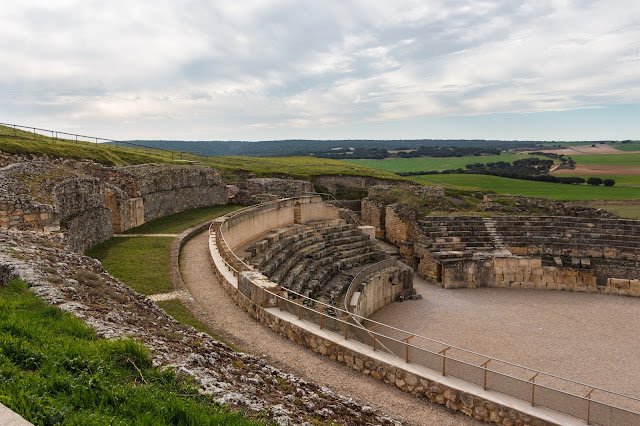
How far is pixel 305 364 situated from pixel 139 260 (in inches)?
404

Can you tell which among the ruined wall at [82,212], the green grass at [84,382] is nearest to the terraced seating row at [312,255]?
the ruined wall at [82,212]

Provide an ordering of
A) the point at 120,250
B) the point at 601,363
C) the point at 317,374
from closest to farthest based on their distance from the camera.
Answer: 1. the point at 317,374
2. the point at 601,363
3. the point at 120,250

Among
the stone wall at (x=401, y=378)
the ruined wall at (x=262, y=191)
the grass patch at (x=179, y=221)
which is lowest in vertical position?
the stone wall at (x=401, y=378)

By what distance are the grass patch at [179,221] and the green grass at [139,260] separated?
2331mm

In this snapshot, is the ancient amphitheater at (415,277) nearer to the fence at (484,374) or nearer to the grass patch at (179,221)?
the fence at (484,374)

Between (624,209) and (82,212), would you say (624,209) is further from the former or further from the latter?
(82,212)

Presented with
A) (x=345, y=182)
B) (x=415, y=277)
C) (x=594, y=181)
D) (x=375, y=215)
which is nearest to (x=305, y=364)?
(x=415, y=277)

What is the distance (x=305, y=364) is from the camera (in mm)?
9922

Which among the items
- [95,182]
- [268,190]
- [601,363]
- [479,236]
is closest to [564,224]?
[479,236]

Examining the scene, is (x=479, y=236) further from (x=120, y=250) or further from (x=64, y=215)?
(x=64, y=215)

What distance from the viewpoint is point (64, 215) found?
17594 millimetres

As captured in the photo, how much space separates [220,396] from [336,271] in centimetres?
1578

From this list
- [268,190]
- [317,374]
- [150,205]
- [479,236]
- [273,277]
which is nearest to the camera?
[317,374]

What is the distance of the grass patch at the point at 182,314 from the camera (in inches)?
441
